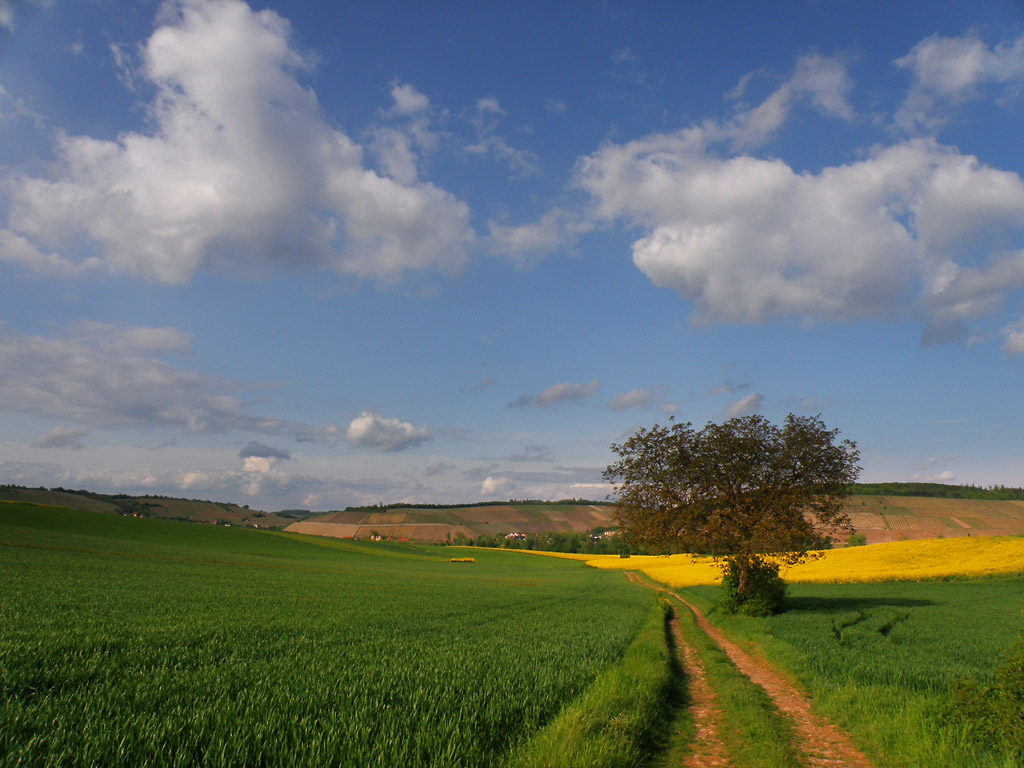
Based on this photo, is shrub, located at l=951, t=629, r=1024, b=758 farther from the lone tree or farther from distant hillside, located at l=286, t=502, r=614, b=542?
distant hillside, located at l=286, t=502, r=614, b=542

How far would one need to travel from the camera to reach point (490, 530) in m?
157

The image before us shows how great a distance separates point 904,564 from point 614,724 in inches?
2217

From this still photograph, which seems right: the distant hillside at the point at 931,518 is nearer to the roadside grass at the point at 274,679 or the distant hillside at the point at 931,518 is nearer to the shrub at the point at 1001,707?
the roadside grass at the point at 274,679

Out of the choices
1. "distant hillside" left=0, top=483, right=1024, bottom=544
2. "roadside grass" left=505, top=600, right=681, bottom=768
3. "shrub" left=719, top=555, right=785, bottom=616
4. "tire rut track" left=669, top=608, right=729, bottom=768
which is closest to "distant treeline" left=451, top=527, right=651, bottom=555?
"distant hillside" left=0, top=483, right=1024, bottom=544

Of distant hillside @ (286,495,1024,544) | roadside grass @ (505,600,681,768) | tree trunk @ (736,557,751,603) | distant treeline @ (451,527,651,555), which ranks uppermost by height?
roadside grass @ (505,600,681,768)

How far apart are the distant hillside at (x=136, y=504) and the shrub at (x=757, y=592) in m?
152

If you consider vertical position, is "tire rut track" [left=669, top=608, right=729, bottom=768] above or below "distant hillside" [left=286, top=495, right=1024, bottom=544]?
above

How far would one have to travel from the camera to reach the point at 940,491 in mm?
146125

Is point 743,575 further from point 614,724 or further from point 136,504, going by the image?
point 136,504

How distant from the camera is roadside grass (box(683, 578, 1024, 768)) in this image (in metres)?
7.00

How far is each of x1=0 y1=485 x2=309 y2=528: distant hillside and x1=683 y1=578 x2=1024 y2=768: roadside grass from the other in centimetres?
15669

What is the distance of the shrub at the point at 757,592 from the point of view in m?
24.5

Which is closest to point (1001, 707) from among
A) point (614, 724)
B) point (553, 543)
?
point (614, 724)

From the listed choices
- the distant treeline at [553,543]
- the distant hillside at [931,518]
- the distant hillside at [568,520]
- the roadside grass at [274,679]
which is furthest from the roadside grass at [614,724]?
the distant treeline at [553,543]
